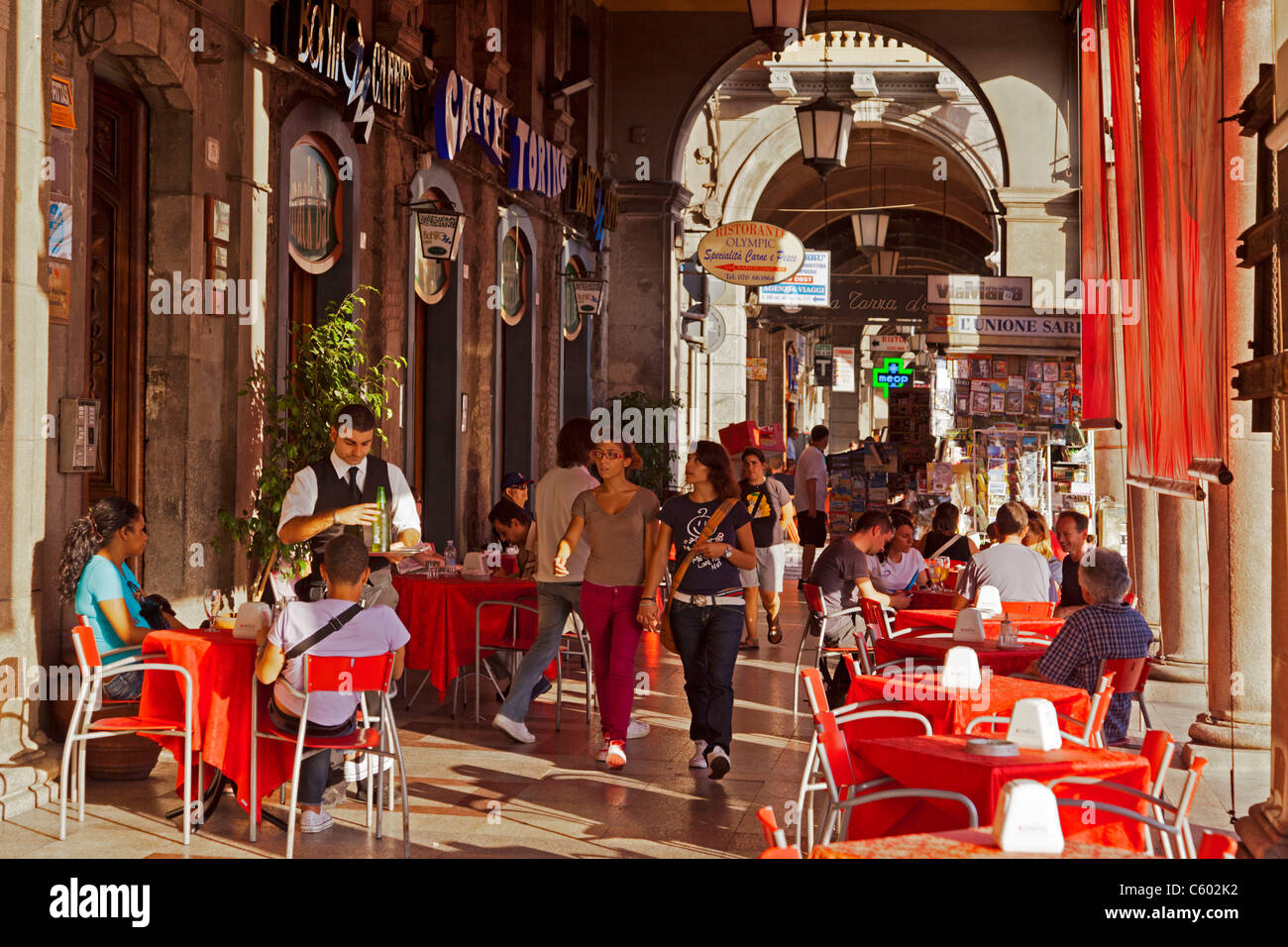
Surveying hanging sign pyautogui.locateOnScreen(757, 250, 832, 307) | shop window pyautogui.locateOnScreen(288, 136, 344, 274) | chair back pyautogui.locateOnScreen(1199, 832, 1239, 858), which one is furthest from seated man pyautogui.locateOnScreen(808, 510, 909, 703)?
hanging sign pyautogui.locateOnScreen(757, 250, 832, 307)

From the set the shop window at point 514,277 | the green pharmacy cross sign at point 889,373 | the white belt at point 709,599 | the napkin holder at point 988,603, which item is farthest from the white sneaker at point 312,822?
the green pharmacy cross sign at point 889,373

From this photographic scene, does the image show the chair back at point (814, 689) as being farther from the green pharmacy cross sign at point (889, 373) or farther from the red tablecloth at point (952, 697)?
the green pharmacy cross sign at point (889, 373)

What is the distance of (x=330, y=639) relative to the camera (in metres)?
5.63

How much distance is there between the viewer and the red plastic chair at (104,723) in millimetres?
5754

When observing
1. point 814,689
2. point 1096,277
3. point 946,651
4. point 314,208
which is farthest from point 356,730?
point 1096,277

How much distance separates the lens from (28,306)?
654 cm

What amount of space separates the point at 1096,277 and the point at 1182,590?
2.65 metres

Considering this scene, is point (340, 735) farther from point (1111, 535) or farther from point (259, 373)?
point (1111, 535)

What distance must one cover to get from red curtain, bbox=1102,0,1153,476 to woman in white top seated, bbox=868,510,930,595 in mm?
1641

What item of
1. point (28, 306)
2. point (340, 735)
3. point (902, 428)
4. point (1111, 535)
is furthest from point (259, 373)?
Answer: point (902, 428)

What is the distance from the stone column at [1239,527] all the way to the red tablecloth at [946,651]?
1.14 meters

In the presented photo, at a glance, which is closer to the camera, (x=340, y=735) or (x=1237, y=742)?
(x=340, y=735)

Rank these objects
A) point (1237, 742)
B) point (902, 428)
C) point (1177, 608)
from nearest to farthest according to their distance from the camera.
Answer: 1. point (1237, 742)
2. point (1177, 608)
3. point (902, 428)

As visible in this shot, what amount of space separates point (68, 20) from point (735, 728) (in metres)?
5.12
